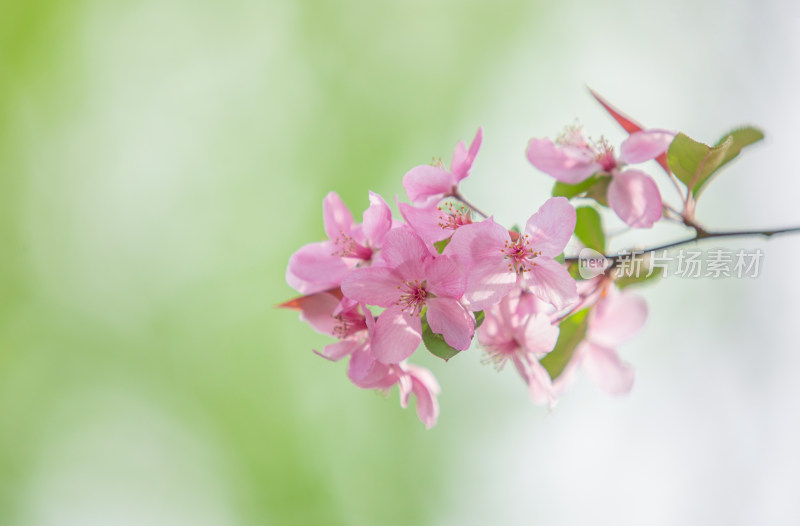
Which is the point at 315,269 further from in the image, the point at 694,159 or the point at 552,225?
the point at 694,159

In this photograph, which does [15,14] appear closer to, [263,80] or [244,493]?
[263,80]

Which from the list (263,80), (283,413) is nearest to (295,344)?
(283,413)

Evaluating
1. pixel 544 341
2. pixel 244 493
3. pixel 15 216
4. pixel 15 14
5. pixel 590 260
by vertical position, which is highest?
pixel 15 14

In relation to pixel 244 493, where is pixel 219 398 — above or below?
above

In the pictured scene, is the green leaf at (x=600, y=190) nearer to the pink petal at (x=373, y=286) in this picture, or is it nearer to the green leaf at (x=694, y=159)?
the green leaf at (x=694, y=159)

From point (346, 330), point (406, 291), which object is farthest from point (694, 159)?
point (346, 330)

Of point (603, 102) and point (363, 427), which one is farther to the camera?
point (363, 427)

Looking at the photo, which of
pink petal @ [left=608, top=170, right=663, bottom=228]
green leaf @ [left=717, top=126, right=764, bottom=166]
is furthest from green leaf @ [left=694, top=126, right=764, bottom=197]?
pink petal @ [left=608, top=170, right=663, bottom=228]
